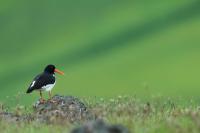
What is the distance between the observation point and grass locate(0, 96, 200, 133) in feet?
56.2

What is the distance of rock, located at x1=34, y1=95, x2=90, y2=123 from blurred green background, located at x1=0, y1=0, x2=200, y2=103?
4290 centimetres

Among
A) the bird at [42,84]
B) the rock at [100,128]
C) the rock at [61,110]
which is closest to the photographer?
the rock at [100,128]

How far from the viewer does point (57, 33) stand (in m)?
104

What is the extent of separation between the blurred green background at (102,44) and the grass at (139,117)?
43.1 metres

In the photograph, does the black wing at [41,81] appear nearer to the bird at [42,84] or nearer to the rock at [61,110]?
the bird at [42,84]

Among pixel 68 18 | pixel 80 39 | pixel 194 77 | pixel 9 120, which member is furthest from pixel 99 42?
pixel 9 120

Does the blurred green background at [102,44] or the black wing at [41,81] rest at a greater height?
the blurred green background at [102,44]

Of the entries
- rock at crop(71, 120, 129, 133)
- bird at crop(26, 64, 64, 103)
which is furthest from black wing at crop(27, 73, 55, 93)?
rock at crop(71, 120, 129, 133)

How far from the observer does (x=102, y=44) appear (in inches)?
3885

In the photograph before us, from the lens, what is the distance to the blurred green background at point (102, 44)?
257 feet

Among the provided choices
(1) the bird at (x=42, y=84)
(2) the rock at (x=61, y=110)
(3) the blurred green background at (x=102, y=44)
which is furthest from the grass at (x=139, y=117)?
(3) the blurred green background at (x=102, y=44)

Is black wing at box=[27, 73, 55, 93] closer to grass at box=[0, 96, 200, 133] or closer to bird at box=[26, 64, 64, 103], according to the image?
bird at box=[26, 64, 64, 103]

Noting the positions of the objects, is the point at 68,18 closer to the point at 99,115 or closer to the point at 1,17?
the point at 1,17

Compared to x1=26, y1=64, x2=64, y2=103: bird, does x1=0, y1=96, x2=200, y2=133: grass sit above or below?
below
